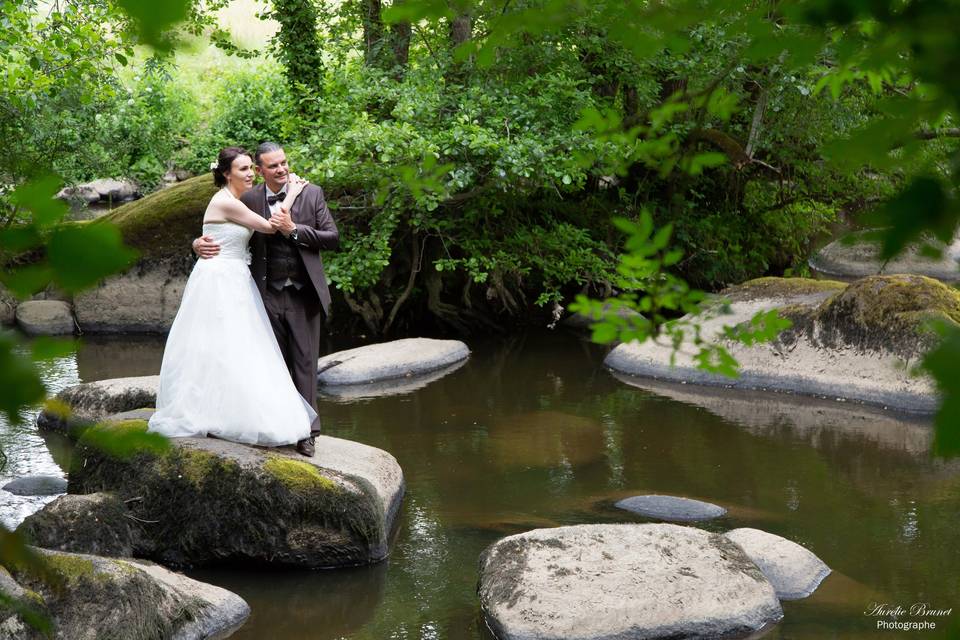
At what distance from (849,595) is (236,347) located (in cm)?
376

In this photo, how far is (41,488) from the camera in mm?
7500

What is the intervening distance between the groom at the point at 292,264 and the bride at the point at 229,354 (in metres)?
0.10

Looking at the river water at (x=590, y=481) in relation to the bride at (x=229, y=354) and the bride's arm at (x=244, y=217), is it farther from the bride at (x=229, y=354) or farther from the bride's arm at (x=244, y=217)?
the bride's arm at (x=244, y=217)

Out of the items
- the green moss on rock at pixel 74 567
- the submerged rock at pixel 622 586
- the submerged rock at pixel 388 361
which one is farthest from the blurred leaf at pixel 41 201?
the submerged rock at pixel 388 361

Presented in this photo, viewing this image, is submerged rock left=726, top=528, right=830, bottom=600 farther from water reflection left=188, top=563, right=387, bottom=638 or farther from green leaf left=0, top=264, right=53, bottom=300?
green leaf left=0, top=264, right=53, bottom=300

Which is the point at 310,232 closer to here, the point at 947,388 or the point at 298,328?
the point at 298,328

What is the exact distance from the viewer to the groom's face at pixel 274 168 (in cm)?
698

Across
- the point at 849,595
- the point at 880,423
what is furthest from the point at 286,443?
the point at 880,423

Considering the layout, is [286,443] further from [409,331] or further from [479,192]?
[409,331]

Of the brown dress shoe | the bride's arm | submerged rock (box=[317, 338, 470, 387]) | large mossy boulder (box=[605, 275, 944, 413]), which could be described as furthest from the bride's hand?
large mossy boulder (box=[605, 275, 944, 413])

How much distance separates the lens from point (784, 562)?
19.4ft

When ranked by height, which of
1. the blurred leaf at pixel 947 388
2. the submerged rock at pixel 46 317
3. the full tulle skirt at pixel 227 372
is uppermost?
the blurred leaf at pixel 947 388

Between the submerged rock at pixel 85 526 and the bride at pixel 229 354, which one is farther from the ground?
the bride at pixel 229 354

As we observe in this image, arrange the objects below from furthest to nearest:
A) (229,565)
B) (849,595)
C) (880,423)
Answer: (880,423)
(229,565)
(849,595)
